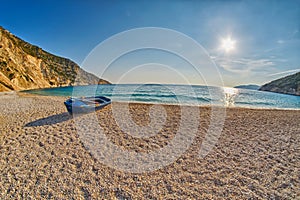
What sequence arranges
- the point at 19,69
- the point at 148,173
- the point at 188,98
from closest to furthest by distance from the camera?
the point at 148,173 < the point at 188,98 < the point at 19,69

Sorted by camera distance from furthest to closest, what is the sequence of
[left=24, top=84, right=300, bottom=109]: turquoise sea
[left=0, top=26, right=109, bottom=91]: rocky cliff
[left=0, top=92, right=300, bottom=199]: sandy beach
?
[left=0, top=26, right=109, bottom=91]: rocky cliff, [left=24, top=84, right=300, bottom=109]: turquoise sea, [left=0, top=92, right=300, bottom=199]: sandy beach

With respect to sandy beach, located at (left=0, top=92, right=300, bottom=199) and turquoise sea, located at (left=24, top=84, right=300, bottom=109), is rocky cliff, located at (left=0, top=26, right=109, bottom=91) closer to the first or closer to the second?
turquoise sea, located at (left=24, top=84, right=300, bottom=109)

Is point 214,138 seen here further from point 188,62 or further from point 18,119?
point 18,119

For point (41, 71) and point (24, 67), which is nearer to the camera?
point (24, 67)

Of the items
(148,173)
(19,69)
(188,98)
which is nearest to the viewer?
(148,173)

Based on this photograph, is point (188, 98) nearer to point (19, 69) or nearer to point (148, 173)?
point (148, 173)

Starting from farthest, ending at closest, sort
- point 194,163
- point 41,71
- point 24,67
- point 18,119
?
point 41,71 → point 24,67 → point 18,119 → point 194,163

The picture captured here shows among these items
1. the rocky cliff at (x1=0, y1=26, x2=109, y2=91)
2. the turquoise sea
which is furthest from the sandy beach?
the rocky cliff at (x1=0, y1=26, x2=109, y2=91)

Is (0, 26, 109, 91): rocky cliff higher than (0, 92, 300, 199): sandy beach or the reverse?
higher

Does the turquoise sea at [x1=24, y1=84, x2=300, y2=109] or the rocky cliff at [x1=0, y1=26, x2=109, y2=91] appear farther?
the rocky cliff at [x1=0, y1=26, x2=109, y2=91]

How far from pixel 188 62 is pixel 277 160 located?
411cm

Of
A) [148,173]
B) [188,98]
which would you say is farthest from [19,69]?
[148,173]

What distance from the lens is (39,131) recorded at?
530 centimetres

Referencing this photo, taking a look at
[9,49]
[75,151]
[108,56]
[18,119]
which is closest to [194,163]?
[75,151]
